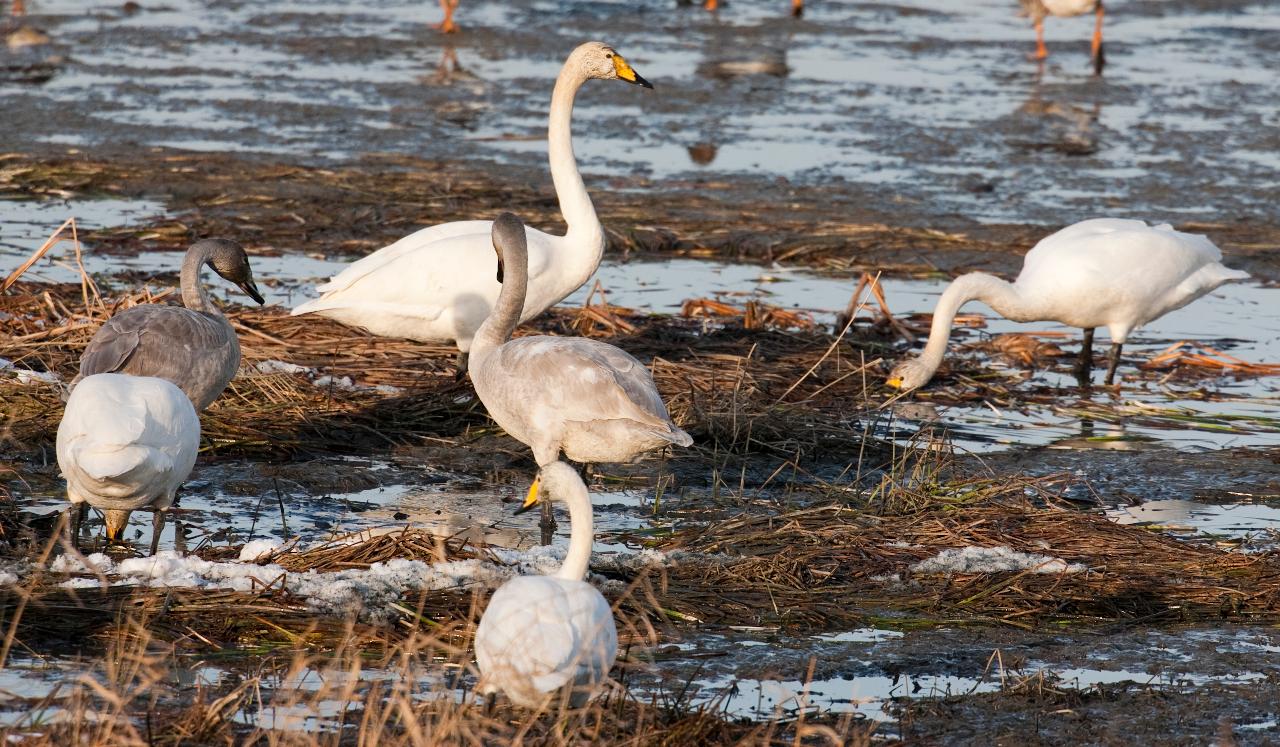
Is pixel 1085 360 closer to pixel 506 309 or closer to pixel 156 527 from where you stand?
pixel 506 309

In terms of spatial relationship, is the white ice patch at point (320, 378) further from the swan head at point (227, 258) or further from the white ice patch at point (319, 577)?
the white ice patch at point (319, 577)

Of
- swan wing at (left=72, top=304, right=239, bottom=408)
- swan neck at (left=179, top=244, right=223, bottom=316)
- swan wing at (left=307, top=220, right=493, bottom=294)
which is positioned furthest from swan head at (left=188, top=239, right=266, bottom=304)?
swan wing at (left=72, top=304, right=239, bottom=408)

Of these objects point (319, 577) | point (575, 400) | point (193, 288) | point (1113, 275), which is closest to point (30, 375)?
point (193, 288)

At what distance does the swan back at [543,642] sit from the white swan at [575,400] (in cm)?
192

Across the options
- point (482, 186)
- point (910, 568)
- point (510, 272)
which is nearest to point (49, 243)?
point (510, 272)

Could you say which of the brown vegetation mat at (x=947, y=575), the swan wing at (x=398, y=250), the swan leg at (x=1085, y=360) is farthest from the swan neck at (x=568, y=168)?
the swan leg at (x=1085, y=360)

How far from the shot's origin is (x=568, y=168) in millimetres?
9000

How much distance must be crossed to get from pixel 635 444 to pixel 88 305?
3.39m

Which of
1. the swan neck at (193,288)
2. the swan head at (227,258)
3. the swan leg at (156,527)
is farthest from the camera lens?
the swan head at (227,258)

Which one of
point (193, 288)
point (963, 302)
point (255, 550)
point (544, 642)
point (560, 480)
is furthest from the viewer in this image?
point (963, 302)

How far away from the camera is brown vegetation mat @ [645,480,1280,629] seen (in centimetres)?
551

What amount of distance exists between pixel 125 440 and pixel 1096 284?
5.63 metres

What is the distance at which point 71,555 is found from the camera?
18.1 feet

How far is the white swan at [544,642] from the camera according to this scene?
4.12m
